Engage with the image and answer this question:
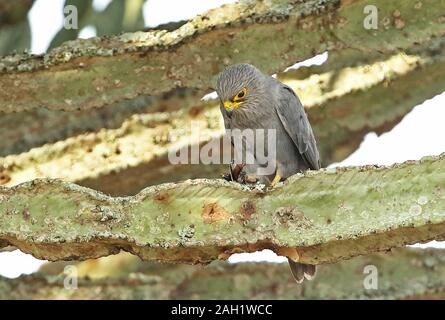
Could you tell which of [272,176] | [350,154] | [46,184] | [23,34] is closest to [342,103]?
[350,154]

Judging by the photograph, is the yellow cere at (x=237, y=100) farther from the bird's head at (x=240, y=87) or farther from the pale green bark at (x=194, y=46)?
the pale green bark at (x=194, y=46)

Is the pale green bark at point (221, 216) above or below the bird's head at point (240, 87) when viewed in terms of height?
below

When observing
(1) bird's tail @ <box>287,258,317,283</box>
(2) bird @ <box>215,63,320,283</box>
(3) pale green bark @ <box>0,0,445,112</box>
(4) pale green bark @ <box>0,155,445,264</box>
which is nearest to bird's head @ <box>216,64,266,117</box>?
(2) bird @ <box>215,63,320,283</box>

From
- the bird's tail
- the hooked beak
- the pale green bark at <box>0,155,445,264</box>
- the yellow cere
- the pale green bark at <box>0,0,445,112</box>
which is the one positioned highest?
the yellow cere

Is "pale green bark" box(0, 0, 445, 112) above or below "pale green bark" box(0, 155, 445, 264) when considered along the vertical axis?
above

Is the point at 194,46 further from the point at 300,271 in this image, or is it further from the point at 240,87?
the point at 300,271

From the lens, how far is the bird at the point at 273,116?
4141 mm

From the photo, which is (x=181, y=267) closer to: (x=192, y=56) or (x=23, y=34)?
(x=192, y=56)

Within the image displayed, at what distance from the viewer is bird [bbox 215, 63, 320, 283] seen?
4.14 meters

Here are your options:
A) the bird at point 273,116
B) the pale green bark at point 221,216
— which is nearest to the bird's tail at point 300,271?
the bird at point 273,116

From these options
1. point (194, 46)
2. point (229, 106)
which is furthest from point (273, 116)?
point (194, 46)

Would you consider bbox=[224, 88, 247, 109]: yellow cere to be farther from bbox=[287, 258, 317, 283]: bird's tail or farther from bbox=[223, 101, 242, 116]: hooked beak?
bbox=[287, 258, 317, 283]: bird's tail

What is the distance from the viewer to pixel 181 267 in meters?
3.78
